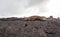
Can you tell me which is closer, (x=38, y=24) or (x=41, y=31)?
(x=41, y=31)

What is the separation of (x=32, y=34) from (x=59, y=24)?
0.80 meters

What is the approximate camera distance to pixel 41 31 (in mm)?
2660

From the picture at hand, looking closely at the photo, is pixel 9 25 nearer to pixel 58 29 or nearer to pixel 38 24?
pixel 38 24

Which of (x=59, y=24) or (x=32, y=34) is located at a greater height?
(x=59, y=24)

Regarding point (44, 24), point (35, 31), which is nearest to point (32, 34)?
point (35, 31)

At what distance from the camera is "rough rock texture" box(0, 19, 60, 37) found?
2.59m

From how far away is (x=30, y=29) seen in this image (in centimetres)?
268

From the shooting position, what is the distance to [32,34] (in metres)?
2.59

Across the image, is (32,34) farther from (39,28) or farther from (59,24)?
(59,24)

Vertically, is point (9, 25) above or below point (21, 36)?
above

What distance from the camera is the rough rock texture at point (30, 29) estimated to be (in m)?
2.59

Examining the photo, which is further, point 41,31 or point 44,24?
point 44,24

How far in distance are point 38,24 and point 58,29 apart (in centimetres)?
51

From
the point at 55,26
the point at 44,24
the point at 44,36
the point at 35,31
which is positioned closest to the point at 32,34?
the point at 35,31
